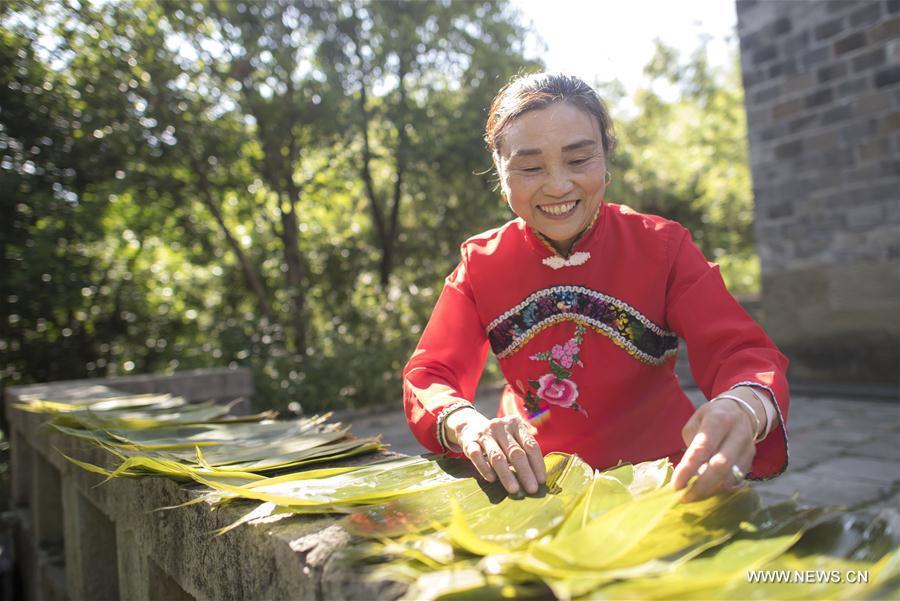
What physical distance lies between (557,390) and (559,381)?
24mm

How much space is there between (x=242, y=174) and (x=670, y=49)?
2197 cm

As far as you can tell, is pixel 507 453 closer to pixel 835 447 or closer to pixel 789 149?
pixel 835 447

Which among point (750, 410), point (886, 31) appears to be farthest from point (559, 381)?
point (886, 31)

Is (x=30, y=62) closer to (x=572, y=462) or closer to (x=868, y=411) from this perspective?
(x=572, y=462)

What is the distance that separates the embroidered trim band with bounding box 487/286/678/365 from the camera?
64.2 inches

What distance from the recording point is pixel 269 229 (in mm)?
8883

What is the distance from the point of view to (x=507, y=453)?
3.85ft

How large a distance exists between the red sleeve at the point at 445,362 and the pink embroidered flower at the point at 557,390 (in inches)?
6.9

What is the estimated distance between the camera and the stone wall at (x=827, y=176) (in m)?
6.14

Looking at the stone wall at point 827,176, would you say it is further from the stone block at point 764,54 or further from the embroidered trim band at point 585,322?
the embroidered trim band at point 585,322

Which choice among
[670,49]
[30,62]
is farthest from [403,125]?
[670,49]

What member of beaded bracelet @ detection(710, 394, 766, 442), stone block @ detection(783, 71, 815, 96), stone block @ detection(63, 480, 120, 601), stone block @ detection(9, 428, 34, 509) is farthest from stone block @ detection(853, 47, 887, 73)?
stone block @ detection(9, 428, 34, 509)

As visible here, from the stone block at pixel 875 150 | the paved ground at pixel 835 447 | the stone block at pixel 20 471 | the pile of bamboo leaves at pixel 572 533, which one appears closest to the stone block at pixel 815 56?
the stone block at pixel 875 150

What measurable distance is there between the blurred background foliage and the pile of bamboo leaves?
548 centimetres
